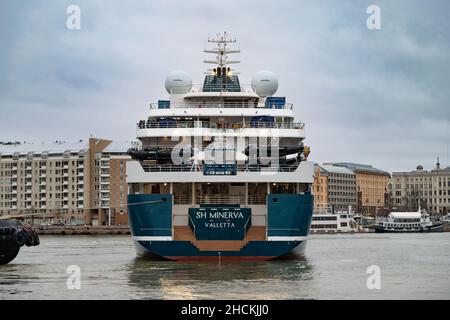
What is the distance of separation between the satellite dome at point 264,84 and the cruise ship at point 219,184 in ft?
16.3

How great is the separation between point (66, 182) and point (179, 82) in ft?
337

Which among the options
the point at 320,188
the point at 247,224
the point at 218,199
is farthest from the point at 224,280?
the point at 320,188

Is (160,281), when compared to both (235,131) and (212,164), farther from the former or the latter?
(235,131)

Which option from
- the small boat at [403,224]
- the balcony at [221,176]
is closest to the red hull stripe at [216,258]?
the balcony at [221,176]

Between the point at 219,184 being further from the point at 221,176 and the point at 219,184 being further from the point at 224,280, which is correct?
the point at 224,280

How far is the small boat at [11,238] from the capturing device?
41812 millimetres

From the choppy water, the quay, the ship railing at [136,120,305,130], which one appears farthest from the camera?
the quay

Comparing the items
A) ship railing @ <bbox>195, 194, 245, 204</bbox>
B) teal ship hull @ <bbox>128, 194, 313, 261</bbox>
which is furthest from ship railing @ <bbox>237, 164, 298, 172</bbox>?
teal ship hull @ <bbox>128, 194, 313, 261</bbox>

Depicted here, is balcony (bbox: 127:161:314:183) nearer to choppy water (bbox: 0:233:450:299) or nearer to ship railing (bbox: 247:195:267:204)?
ship railing (bbox: 247:195:267:204)

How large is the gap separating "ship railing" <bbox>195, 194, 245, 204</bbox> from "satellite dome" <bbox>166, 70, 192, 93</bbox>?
37.8 feet

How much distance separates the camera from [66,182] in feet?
488

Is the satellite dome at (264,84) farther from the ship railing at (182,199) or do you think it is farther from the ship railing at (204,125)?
the ship railing at (182,199)

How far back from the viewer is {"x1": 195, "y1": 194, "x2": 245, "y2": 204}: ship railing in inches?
1553
